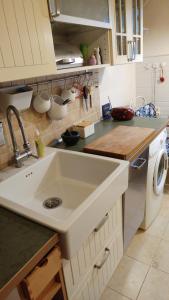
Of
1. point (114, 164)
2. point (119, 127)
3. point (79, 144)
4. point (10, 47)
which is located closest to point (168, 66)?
point (119, 127)

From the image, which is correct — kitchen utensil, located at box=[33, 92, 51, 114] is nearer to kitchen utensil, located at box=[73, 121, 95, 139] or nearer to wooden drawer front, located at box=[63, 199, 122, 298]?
kitchen utensil, located at box=[73, 121, 95, 139]

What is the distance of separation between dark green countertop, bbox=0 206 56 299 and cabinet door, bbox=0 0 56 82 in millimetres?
568

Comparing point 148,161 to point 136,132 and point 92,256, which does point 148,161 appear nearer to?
point 136,132

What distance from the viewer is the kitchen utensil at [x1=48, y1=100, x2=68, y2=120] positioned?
1.44 metres

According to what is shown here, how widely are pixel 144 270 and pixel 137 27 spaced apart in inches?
82.6

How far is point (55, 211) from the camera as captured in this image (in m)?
1.09

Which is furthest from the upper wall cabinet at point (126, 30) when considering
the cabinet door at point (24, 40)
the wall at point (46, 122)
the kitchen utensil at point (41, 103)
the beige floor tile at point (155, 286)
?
the beige floor tile at point (155, 286)

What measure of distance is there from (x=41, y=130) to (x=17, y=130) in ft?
0.69

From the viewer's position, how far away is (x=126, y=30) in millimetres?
1677

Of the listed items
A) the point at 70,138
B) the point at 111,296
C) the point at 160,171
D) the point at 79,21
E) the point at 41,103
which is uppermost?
the point at 79,21

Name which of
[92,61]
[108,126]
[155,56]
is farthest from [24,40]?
[155,56]

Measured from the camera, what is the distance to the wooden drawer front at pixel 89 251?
0.93m

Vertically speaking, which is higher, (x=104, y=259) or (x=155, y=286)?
(x=104, y=259)

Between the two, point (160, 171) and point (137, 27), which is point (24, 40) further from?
point (160, 171)
